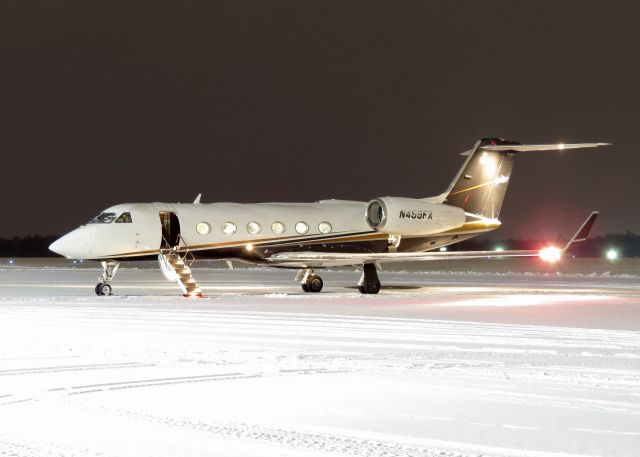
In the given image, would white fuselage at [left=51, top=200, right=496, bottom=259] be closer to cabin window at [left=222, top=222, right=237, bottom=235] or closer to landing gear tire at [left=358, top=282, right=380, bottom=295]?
cabin window at [left=222, top=222, right=237, bottom=235]

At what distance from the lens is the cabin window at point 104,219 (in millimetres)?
29547

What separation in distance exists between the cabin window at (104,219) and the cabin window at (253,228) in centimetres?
460

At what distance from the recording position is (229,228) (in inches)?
1214

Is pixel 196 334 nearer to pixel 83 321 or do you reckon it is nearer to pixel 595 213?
pixel 83 321

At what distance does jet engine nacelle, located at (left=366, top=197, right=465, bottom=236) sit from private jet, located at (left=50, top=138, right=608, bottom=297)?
0.12ft

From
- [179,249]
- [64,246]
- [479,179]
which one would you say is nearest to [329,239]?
[179,249]

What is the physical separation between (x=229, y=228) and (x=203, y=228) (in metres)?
0.94

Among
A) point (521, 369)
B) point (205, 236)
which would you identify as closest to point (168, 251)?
point (205, 236)

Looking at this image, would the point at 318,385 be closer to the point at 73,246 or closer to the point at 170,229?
the point at 73,246

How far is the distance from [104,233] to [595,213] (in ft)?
51.5

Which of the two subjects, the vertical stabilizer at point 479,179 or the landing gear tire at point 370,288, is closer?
the landing gear tire at point 370,288

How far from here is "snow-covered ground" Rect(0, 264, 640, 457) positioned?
23.9 feet

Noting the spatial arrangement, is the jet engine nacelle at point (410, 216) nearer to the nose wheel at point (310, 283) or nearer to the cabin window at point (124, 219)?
the nose wheel at point (310, 283)

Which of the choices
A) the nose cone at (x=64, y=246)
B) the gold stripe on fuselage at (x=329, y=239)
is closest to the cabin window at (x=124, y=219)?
the gold stripe on fuselage at (x=329, y=239)
